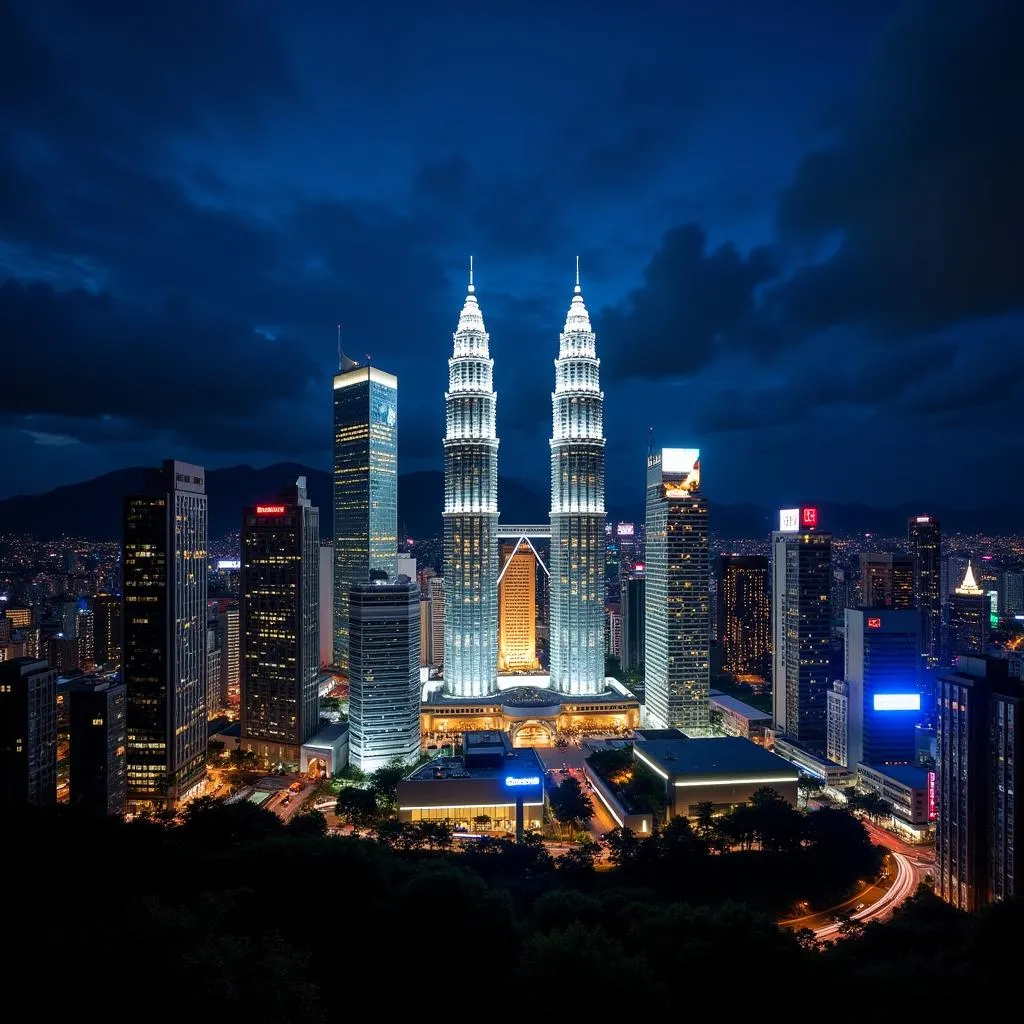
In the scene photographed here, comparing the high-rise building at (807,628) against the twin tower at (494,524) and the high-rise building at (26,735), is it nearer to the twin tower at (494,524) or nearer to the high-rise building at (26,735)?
the twin tower at (494,524)

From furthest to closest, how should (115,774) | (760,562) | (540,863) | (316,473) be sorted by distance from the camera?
(316,473)
(760,562)
(115,774)
(540,863)

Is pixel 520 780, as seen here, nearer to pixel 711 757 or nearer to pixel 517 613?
pixel 711 757

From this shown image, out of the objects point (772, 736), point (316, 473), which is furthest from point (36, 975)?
point (316, 473)

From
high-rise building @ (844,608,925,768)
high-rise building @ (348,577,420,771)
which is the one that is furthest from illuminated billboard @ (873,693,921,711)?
high-rise building @ (348,577,420,771)

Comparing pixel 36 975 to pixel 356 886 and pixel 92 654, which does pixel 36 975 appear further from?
pixel 92 654

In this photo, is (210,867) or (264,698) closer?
(210,867)

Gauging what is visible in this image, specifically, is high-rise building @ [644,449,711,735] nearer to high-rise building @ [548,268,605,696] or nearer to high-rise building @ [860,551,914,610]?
high-rise building @ [548,268,605,696]

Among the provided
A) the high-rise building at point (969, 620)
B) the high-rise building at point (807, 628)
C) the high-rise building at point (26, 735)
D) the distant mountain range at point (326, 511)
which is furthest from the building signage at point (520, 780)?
the distant mountain range at point (326, 511)
